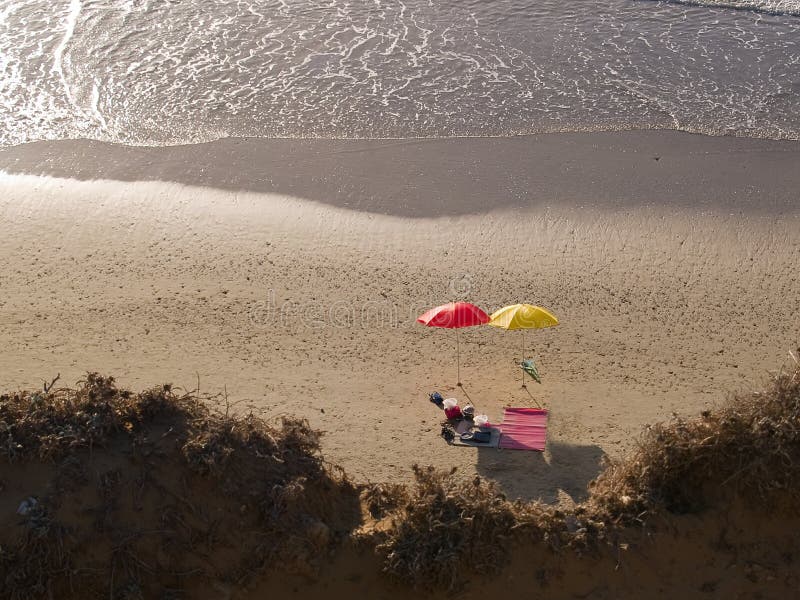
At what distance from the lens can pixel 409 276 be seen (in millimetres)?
12969

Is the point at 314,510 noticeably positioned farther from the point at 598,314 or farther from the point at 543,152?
the point at 543,152

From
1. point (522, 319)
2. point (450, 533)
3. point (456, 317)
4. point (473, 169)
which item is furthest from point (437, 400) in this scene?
point (473, 169)

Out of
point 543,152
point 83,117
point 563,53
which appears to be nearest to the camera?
point 543,152

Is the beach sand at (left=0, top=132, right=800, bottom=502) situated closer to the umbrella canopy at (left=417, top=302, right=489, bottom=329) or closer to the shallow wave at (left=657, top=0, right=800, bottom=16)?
the umbrella canopy at (left=417, top=302, right=489, bottom=329)

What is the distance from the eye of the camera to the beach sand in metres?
10.9

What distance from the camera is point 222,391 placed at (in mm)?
10914

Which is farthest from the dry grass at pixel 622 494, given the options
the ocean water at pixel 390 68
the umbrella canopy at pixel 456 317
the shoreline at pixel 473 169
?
the ocean water at pixel 390 68

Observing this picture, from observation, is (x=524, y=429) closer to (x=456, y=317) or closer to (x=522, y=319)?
(x=522, y=319)

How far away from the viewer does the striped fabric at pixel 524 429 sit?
10.2 metres

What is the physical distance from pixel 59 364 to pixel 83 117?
7426 millimetres

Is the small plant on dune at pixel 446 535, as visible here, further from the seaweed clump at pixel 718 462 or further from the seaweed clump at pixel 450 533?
the seaweed clump at pixel 718 462

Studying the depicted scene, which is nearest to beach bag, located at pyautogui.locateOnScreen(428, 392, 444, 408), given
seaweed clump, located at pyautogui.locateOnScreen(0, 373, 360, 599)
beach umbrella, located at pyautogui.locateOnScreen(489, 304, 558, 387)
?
beach umbrella, located at pyautogui.locateOnScreen(489, 304, 558, 387)

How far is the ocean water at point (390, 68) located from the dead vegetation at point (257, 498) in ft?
31.2

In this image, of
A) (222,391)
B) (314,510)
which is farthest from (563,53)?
(314,510)
